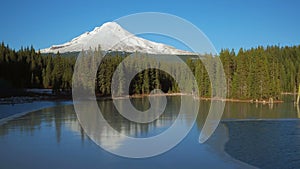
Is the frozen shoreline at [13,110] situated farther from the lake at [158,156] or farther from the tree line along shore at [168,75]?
the tree line along shore at [168,75]

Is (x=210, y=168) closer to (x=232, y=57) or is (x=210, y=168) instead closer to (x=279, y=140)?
(x=279, y=140)

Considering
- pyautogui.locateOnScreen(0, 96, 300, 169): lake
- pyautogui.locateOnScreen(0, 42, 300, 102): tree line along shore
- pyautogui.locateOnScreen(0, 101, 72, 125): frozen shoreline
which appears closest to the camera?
pyautogui.locateOnScreen(0, 96, 300, 169): lake

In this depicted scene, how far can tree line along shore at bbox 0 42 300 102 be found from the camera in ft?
209

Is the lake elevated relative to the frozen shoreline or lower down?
lower down

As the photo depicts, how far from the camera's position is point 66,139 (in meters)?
19.8

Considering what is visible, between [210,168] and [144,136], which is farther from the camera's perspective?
[144,136]

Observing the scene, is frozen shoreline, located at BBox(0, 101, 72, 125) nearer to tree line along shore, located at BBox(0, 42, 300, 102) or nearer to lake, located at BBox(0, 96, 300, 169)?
lake, located at BBox(0, 96, 300, 169)

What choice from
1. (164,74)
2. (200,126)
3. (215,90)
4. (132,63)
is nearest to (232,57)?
(215,90)

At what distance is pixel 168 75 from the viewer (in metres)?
105

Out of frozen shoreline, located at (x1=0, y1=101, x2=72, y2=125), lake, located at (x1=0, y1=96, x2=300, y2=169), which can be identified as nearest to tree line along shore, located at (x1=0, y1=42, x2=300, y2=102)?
frozen shoreline, located at (x1=0, y1=101, x2=72, y2=125)

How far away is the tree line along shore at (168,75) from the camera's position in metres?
63.6

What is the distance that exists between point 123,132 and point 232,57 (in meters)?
56.4

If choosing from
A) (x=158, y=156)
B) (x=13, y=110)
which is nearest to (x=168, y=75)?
(x=13, y=110)

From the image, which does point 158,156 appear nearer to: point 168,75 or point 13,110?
point 13,110
